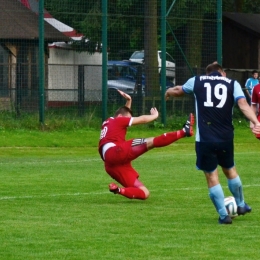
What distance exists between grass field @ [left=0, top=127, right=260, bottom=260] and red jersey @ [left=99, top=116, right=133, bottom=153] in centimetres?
86

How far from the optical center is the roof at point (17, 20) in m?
25.4

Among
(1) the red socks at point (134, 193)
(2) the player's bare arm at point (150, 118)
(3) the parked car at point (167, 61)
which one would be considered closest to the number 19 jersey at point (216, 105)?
(2) the player's bare arm at point (150, 118)

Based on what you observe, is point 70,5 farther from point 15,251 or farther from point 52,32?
point 15,251

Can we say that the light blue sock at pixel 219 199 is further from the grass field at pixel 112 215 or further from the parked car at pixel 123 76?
the parked car at pixel 123 76

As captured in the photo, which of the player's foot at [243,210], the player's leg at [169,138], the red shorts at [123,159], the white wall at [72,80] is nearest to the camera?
the player's foot at [243,210]

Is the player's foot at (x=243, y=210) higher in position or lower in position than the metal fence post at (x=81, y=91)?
lower

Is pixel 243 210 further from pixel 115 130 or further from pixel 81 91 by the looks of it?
pixel 81 91

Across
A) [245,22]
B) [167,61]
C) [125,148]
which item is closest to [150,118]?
[125,148]

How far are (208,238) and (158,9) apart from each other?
736 inches

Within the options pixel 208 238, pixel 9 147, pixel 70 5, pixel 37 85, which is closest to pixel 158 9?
pixel 70 5

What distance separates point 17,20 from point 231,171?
15610mm

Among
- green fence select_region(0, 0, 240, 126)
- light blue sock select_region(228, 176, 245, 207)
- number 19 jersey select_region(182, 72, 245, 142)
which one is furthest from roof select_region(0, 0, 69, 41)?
number 19 jersey select_region(182, 72, 245, 142)

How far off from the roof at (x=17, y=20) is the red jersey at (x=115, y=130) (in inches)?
496

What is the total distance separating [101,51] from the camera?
26.6 m
